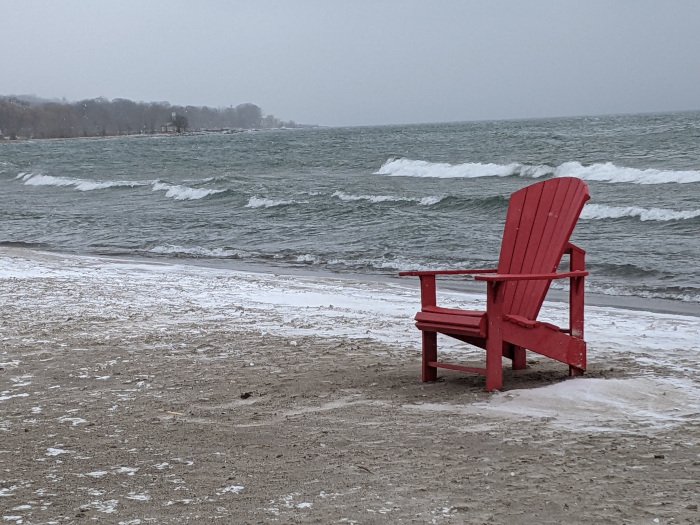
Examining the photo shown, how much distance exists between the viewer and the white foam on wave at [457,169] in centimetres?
3250

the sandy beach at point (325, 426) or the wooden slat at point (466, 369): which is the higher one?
the wooden slat at point (466, 369)

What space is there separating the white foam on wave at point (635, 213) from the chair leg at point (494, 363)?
42.4 feet

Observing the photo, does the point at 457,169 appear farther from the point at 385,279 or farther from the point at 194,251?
the point at 385,279

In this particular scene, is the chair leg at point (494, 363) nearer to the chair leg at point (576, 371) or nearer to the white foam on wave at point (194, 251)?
the chair leg at point (576, 371)

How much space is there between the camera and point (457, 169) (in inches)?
1379

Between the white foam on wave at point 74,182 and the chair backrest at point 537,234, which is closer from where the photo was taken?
the chair backrest at point 537,234

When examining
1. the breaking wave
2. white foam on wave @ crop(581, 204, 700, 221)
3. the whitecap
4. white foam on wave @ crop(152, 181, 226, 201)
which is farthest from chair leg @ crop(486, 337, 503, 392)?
white foam on wave @ crop(152, 181, 226, 201)

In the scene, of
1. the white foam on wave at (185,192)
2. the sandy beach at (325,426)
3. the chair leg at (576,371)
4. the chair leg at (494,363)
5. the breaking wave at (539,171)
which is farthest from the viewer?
the white foam on wave at (185,192)

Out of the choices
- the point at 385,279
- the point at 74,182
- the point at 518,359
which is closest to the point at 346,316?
the point at 518,359

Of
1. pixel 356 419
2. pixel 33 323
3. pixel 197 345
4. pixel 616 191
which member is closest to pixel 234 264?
pixel 33 323

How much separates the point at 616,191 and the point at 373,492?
21.8 metres

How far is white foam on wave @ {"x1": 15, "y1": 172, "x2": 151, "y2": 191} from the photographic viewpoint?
35100mm

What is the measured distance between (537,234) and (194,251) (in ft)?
35.3

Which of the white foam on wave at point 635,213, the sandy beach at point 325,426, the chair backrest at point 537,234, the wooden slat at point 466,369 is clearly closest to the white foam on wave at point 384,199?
the white foam on wave at point 635,213
